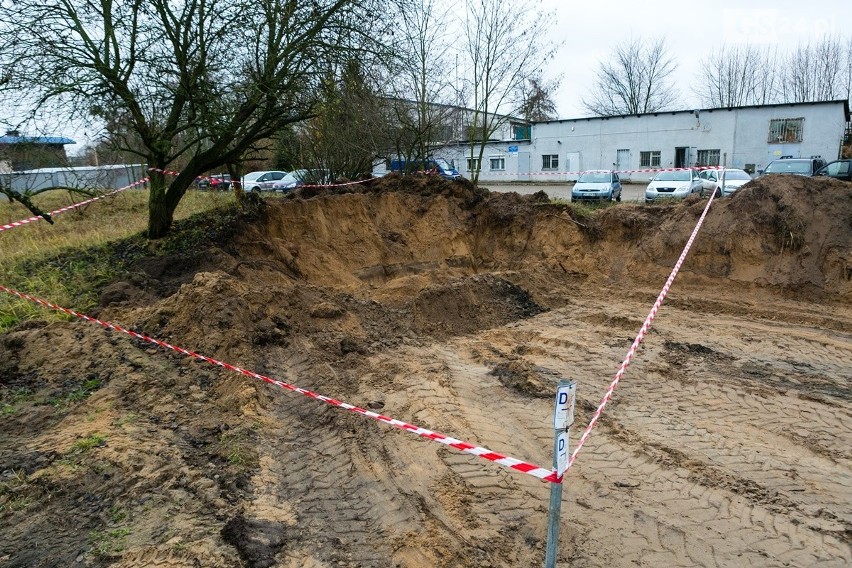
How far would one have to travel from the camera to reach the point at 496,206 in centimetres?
1439

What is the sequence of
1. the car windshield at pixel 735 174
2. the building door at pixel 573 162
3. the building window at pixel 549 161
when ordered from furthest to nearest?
the building window at pixel 549 161 → the building door at pixel 573 162 → the car windshield at pixel 735 174

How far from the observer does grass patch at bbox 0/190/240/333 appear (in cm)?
956

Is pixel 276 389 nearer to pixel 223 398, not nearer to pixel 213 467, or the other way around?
pixel 223 398

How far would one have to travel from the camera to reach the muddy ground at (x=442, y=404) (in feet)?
14.2

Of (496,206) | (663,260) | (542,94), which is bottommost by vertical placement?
(663,260)

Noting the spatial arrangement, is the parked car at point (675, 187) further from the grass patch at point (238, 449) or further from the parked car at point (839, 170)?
the grass patch at point (238, 449)

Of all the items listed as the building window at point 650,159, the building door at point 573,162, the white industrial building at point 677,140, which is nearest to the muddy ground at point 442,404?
the white industrial building at point 677,140

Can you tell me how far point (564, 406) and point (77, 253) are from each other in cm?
1172

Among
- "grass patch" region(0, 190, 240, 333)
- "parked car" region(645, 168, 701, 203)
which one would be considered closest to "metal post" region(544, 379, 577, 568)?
"grass patch" region(0, 190, 240, 333)

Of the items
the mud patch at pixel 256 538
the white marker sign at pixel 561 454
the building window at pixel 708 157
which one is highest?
the building window at pixel 708 157

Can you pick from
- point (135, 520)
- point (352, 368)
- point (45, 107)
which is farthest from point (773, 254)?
point (45, 107)

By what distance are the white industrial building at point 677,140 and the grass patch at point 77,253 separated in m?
21.1

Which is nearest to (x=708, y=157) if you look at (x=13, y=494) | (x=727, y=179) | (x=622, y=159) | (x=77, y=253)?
(x=622, y=159)

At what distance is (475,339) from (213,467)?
5058 mm
